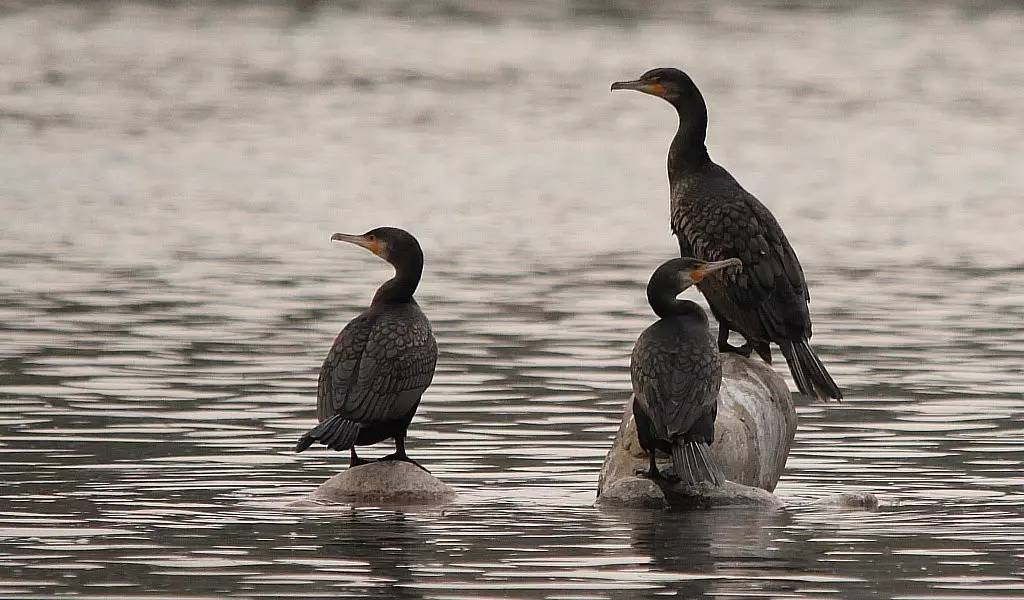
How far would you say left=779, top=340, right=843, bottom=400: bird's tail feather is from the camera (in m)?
10.9

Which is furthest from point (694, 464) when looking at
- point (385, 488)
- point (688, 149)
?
point (688, 149)

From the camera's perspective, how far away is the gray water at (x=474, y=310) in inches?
351

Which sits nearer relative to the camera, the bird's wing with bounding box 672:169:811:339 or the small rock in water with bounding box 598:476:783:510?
the small rock in water with bounding box 598:476:783:510

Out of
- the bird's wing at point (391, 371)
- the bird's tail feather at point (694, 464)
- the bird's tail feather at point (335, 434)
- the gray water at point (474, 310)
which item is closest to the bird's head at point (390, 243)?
the bird's wing at point (391, 371)

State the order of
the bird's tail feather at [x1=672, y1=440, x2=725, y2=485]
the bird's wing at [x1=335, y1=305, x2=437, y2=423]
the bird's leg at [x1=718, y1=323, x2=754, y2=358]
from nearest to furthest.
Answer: the bird's tail feather at [x1=672, y1=440, x2=725, y2=485] → the bird's wing at [x1=335, y1=305, x2=437, y2=423] → the bird's leg at [x1=718, y1=323, x2=754, y2=358]

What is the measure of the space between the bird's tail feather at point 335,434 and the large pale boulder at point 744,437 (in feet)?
3.71

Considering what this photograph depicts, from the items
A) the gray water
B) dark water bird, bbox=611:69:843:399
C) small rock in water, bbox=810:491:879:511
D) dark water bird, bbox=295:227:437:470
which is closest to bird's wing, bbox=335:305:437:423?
dark water bird, bbox=295:227:437:470

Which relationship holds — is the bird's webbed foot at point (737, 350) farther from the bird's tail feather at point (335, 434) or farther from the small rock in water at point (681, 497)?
the bird's tail feather at point (335, 434)

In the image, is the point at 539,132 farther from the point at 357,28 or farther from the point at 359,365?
the point at 359,365

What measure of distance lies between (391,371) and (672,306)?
51.5 inches

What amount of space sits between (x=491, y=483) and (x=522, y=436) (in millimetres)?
1313

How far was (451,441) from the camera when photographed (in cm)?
1195

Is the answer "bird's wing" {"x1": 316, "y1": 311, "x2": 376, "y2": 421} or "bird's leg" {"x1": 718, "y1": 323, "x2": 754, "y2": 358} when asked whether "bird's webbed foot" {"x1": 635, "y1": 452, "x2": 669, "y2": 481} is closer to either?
"bird's leg" {"x1": 718, "y1": 323, "x2": 754, "y2": 358}

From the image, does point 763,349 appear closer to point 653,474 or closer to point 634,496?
point 653,474
